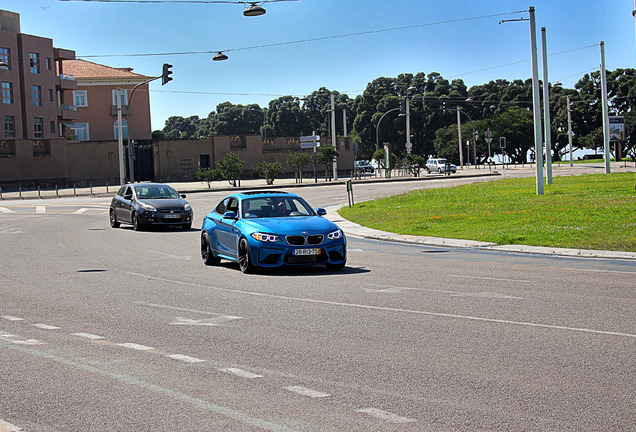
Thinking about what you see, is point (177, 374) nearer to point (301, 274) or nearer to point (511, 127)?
point (301, 274)

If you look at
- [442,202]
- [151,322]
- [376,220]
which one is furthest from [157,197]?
[151,322]

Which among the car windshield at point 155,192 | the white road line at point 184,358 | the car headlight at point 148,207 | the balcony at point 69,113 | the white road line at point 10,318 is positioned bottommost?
the white road line at point 184,358

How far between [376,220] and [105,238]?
29.2 ft

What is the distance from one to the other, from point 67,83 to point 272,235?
74.6 m

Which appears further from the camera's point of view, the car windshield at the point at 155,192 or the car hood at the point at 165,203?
the car windshield at the point at 155,192

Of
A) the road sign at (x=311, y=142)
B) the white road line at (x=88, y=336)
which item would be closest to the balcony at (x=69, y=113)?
the road sign at (x=311, y=142)

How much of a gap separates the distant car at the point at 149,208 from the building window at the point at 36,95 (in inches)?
2183

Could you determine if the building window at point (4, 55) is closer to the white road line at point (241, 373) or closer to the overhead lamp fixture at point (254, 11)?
the overhead lamp fixture at point (254, 11)

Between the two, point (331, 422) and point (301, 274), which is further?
point (301, 274)

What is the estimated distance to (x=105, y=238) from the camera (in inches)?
902

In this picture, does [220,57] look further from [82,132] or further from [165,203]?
[82,132]

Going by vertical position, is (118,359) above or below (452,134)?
below

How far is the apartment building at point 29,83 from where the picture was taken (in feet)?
243

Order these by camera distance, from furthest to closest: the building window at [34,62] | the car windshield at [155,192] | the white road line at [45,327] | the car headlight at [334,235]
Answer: the building window at [34,62], the car windshield at [155,192], the car headlight at [334,235], the white road line at [45,327]
